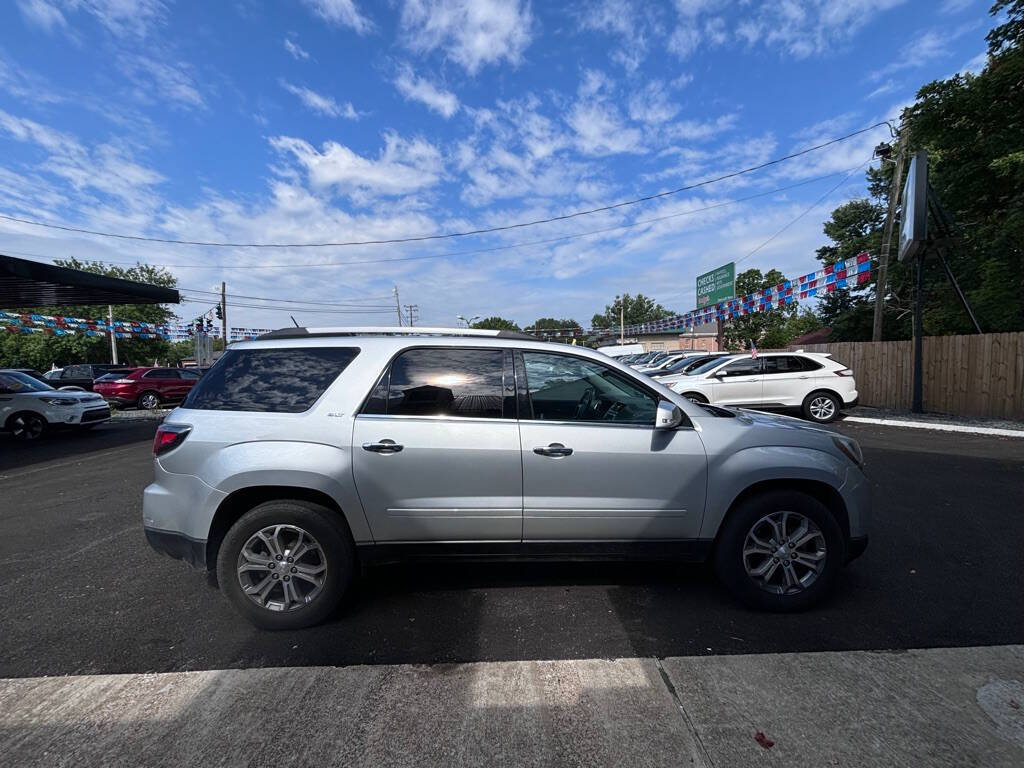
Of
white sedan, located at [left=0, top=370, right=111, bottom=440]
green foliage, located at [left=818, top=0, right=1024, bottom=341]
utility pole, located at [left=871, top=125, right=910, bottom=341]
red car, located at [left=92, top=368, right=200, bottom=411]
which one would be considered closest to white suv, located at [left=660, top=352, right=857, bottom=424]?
green foliage, located at [left=818, top=0, right=1024, bottom=341]

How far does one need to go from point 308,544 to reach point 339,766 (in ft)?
4.01

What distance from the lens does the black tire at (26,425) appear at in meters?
10.4

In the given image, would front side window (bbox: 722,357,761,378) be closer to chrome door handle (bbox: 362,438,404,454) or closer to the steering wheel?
the steering wheel

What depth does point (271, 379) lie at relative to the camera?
9.82 ft

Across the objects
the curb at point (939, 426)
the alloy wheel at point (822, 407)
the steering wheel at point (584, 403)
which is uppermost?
the steering wheel at point (584, 403)

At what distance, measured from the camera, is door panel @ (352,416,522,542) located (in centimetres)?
279

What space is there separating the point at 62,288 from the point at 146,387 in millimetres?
5537

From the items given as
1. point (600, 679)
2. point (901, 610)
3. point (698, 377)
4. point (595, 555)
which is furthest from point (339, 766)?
point (698, 377)

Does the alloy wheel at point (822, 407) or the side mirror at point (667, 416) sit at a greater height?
the side mirror at point (667, 416)

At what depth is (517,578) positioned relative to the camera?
3.41 metres

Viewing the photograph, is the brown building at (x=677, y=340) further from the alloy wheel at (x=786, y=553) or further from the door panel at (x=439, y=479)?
the door panel at (x=439, y=479)

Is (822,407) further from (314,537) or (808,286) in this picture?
(314,537)

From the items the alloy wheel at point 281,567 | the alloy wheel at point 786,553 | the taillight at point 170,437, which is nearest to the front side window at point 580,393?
the alloy wheel at point 786,553

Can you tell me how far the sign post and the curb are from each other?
13.9 metres
